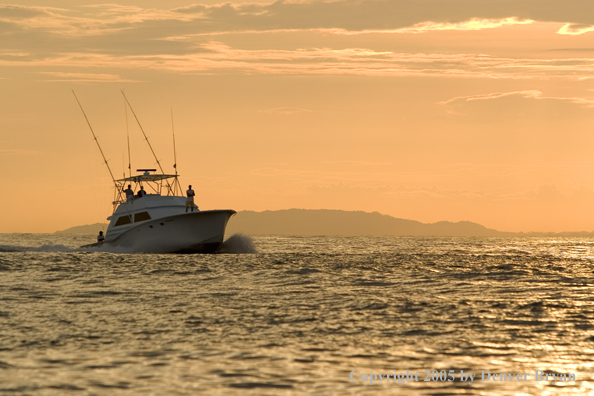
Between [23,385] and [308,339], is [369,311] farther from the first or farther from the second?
[23,385]

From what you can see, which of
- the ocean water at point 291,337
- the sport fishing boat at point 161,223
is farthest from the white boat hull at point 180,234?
the ocean water at point 291,337

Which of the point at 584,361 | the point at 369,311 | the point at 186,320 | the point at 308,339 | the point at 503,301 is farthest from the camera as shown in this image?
the point at 503,301

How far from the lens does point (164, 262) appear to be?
1396 inches

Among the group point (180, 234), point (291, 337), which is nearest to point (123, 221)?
point (180, 234)

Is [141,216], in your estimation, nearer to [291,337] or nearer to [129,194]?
[129,194]

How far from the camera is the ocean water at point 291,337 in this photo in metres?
9.95

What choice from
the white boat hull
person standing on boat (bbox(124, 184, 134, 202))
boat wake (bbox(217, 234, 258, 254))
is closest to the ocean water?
the white boat hull

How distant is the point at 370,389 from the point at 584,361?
4.12 metres

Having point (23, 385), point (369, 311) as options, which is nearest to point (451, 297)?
point (369, 311)

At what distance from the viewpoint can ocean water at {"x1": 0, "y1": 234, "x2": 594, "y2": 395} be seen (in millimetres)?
9953

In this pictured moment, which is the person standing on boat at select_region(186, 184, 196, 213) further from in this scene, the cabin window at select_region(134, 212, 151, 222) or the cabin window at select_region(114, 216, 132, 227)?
the cabin window at select_region(114, 216, 132, 227)

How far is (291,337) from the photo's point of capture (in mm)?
13617

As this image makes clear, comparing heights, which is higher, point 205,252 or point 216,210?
point 216,210

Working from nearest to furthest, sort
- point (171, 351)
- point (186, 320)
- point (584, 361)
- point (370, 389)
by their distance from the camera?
point (370, 389) < point (584, 361) < point (171, 351) < point (186, 320)
